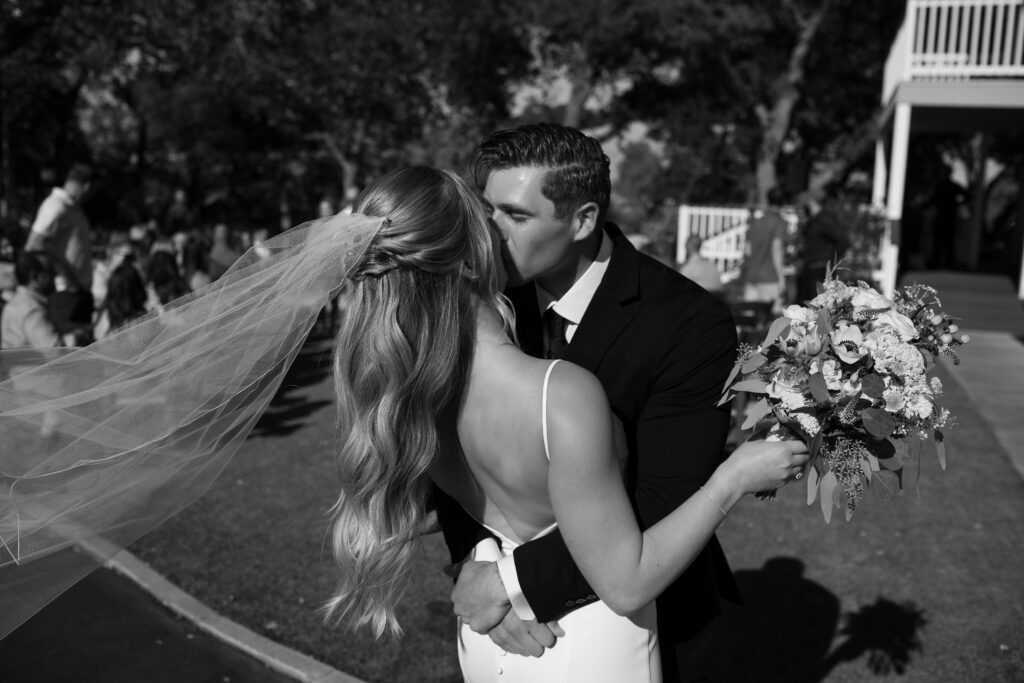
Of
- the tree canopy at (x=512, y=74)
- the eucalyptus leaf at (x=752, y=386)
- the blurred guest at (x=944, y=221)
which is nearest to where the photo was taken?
the eucalyptus leaf at (x=752, y=386)

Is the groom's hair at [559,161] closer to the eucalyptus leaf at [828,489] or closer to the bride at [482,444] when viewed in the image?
the bride at [482,444]

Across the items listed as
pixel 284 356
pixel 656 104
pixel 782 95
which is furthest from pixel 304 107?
pixel 284 356

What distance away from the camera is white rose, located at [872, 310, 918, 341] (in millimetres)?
2408

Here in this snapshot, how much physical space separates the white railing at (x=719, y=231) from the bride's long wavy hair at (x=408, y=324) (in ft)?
55.4

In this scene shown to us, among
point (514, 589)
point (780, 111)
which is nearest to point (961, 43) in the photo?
point (780, 111)

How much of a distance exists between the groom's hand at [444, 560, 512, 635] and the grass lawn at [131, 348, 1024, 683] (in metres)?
1.41

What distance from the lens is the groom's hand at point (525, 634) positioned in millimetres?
2203

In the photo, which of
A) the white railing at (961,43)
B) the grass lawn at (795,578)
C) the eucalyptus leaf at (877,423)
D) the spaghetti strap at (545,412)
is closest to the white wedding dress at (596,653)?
the spaghetti strap at (545,412)

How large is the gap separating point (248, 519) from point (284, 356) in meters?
4.46

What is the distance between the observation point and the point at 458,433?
7.20 feet

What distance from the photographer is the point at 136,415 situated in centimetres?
238

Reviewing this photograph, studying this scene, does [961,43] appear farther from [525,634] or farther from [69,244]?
[525,634]

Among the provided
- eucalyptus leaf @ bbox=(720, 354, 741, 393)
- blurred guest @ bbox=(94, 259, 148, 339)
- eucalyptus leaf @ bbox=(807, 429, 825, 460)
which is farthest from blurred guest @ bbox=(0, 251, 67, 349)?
eucalyptus leaf @ bbox=(807, 429, 825, 460)

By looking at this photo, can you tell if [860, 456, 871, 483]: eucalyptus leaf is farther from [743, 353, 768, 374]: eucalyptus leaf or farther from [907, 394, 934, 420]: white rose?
[743, 353, 768, 374]: eucalyptus leaf
